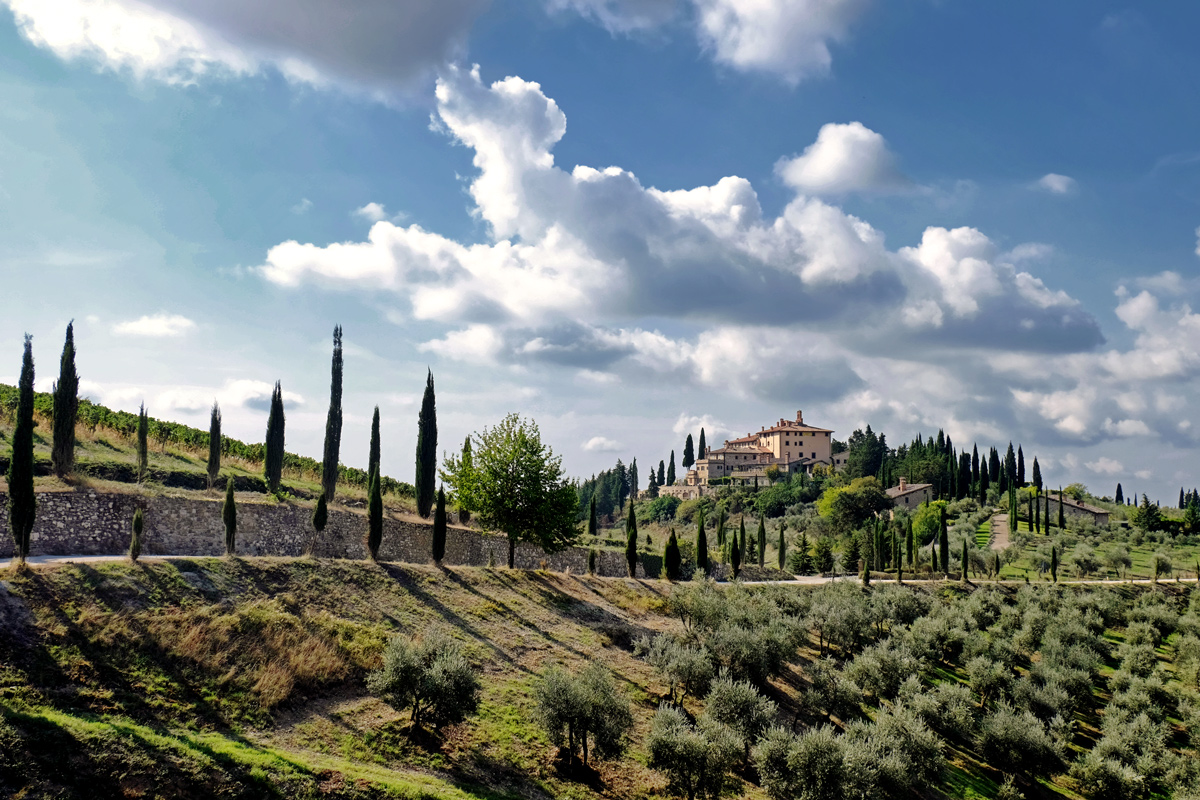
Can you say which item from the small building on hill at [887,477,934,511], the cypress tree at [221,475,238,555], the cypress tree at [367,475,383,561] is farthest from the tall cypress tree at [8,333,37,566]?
the small building on hill at [887,477,934,511]

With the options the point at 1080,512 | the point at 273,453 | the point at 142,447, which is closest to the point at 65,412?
the point at 142,447

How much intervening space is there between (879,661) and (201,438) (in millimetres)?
42563

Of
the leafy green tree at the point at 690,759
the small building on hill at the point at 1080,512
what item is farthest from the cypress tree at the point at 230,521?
the small building on hill at the point at 1080,512

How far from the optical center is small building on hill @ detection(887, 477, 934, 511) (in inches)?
4033

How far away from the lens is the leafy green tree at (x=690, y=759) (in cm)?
1653

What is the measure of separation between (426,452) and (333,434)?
599 cm

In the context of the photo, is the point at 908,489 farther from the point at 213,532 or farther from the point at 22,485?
the point at 22,485

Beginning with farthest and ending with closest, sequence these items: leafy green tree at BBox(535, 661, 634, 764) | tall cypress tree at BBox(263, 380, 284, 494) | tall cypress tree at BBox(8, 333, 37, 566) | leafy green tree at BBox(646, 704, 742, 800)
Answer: tall cypress tree at BBox(263, 380, 284, 494) → tall cypress tree at BBox(8, 333, 37, 566) → leafy green tree at BBox(535, 661, 634, 764) → leafy green tree at BBox(646, 704, 742, 800)

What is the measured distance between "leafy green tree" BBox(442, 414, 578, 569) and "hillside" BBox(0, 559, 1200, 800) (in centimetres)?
255

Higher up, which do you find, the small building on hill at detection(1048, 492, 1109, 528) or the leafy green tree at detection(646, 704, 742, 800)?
the small building on hill at detection(1048, 492, 1109, 528)

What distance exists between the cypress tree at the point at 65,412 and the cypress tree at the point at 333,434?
1423cm

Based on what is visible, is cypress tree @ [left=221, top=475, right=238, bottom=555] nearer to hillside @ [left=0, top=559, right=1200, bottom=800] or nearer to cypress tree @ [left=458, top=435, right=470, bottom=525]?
hillside @ [left=0, top=559, right=1200, bottom=800]

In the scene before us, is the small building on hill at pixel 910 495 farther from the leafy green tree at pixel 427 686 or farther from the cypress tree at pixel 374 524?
the leafy green tree at pixel 427 686

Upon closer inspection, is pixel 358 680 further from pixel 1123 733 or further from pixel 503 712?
pixel 1123 733
